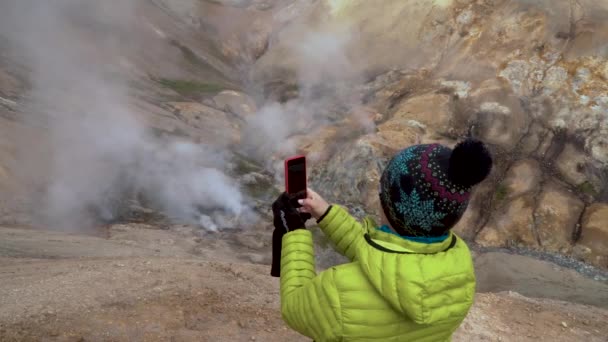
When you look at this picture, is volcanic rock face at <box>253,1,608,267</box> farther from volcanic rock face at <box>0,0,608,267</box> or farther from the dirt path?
the dirt path

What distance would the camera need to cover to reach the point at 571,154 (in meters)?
11.9

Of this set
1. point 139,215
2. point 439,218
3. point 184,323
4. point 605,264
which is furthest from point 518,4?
point 439,218

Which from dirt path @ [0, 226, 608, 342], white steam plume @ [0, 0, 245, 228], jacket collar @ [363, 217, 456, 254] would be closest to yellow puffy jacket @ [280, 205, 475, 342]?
jacket collar @ [363, 217, 456, 254]

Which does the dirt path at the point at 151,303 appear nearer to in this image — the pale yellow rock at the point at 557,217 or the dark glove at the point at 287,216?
the dark glove at the point at 287,216

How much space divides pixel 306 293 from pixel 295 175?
55cm

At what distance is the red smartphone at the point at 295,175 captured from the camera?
195cm

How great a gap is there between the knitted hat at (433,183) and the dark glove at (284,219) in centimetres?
40

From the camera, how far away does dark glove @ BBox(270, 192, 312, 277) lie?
178 centimetres

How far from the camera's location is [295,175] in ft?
6.47

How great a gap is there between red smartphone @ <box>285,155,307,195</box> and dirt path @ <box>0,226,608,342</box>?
261cm

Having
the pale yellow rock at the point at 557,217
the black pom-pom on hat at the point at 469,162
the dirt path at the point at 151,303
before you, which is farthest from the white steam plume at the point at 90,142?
the black pom-pom on hat at the point at 469,162

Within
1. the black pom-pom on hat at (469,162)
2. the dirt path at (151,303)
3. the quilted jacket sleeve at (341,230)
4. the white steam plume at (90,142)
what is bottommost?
the dirt path at (151,303)

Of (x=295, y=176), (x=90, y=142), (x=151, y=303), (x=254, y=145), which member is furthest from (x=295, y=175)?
(x=254, y=145)

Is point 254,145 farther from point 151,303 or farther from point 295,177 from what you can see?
point 295,177
